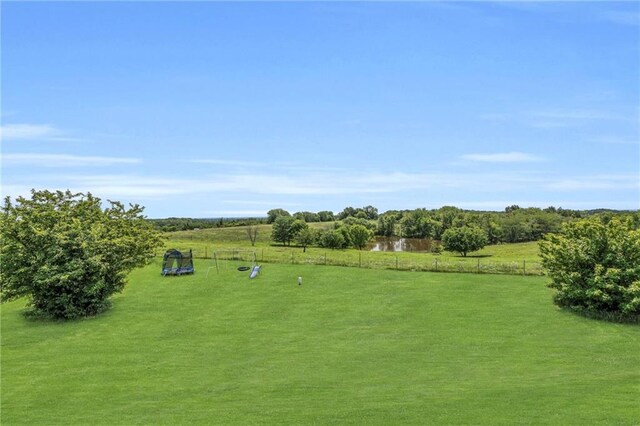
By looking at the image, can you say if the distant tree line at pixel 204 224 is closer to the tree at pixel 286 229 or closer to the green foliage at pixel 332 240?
the tree at pixel 286 229

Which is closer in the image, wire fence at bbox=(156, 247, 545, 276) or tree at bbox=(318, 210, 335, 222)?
wire fence at bbox=(156, 247, 545, 276)

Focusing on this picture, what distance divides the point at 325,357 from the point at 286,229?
9251 centimetres

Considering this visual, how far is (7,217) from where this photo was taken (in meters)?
34.4

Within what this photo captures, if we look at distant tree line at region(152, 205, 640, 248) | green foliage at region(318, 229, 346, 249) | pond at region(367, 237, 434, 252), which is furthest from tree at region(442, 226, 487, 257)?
green foliage at region(318, 229, 346, 249)

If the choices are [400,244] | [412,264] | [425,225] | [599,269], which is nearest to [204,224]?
[400,244]

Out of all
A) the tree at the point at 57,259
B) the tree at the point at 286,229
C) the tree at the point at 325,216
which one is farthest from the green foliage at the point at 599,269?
the tree at the point at 325,216

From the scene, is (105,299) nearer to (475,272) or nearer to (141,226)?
(141,226)

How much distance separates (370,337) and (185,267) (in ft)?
74.9

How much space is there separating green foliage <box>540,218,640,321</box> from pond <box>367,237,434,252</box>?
Answer: 8676 cm

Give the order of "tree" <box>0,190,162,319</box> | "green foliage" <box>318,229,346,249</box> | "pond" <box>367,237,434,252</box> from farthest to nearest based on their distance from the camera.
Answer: "pond" <box>367,237,434,252</box> < "green foliage" <box>318,229,346,249</box> < "tree" <box>0,190,162,319</box>

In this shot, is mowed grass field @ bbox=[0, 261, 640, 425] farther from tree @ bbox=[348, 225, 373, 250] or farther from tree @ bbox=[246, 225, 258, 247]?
tree @ bbox=[246, 225, 258, 247]

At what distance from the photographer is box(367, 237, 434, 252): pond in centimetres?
12453

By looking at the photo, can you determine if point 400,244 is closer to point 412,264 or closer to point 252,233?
point 252,233

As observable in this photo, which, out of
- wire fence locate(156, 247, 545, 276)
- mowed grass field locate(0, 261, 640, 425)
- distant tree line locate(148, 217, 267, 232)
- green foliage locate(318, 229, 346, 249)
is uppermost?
distant tree line locate(148, 217, 267, 232)
